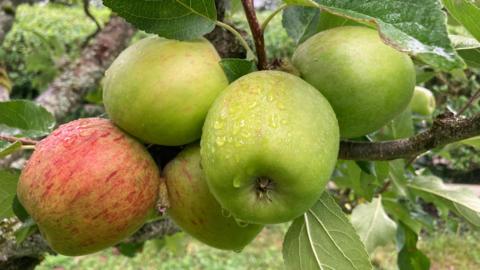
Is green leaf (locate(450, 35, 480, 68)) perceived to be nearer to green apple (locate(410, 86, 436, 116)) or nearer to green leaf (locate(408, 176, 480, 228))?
green leaf (locate(408, 176, 480, 228))

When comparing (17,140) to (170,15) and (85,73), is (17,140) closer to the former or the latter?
(170,15)

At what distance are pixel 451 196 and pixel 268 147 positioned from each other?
2.79 ft

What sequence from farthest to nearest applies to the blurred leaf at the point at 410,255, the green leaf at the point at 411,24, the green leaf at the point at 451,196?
1. the blurred leaf at the point at 410,255
2. the green leaf at the point at 451,196
3. the green leaf at the point at 411,24

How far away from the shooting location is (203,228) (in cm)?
86

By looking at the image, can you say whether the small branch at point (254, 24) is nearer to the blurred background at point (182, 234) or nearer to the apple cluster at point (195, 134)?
the apple cluster at point (195, 134)

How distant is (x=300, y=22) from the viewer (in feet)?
3.52

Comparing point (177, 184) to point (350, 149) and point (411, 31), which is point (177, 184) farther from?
point (411, 31)

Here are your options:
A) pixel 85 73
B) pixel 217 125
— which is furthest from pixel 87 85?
pixel 217 125

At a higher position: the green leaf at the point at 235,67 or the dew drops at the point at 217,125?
the green leaf at the point at 235,67

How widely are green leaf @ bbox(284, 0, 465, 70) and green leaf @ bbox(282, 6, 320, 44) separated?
350 mm

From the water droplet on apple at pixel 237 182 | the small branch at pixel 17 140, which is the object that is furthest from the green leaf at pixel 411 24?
the small branch at pixel 17 140

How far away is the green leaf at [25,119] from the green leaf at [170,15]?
1.33 ft

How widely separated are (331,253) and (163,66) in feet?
1.45

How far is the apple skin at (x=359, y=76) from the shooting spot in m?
0.81
